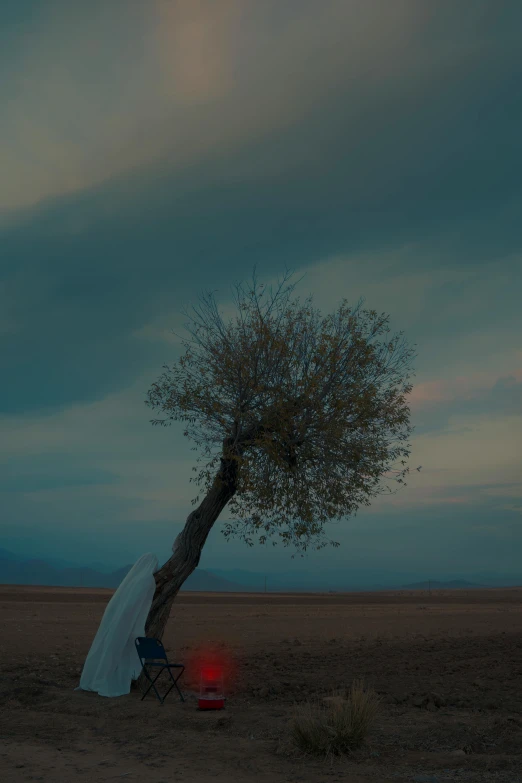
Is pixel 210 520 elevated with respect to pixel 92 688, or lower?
elevated

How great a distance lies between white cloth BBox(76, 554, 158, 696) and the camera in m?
13.9

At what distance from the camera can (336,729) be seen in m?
9.84

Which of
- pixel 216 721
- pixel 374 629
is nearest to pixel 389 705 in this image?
pixel 216 721

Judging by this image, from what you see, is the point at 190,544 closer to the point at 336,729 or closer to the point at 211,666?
the point at 211,666

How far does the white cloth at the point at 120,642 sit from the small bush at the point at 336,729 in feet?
15.9

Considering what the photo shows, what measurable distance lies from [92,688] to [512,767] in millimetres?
8244

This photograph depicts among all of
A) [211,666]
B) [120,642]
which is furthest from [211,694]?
[211,666]

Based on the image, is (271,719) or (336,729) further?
(271,719)

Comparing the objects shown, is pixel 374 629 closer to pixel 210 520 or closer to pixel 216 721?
pixel 210 520

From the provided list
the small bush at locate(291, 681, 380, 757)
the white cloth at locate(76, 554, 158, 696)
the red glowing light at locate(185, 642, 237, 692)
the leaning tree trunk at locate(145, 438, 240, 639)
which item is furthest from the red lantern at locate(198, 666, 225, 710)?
the small bush at locate(291, 681, 380, 757)

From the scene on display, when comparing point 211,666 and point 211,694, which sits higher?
point 211,666

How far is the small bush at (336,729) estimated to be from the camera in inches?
384

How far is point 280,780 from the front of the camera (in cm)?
859

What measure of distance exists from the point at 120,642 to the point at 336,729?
553cm
